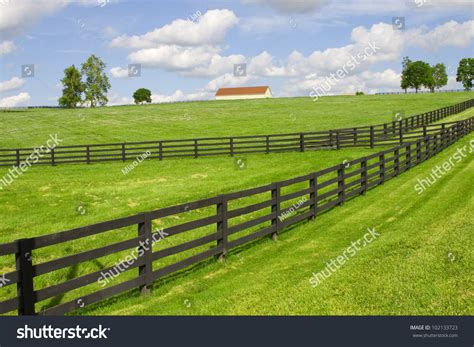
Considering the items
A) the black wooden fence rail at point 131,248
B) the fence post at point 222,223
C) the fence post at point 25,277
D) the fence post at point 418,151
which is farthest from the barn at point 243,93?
the fence post at point 25,277

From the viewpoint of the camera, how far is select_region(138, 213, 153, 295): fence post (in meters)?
7.62

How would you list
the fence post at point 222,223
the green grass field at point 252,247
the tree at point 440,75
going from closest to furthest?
the green grass field at point 252,247, the fence post at point 222,223, the tree at point 440,75

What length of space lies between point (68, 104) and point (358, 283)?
109 m

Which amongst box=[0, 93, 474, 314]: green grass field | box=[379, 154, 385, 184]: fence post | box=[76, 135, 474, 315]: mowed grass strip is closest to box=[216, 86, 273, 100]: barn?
box=[0, 93, 474, 314]: green grass field

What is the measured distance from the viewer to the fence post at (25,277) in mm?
6053

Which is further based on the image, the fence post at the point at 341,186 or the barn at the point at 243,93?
the barn at the point at 243,93

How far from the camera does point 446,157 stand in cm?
2436

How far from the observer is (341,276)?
7961mm

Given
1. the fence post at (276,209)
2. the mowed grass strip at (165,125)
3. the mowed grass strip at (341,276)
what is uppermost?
the mowed grass strip at (165,125)

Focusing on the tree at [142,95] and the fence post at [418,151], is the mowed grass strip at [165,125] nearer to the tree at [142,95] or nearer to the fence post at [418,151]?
the fence post at [418,151]

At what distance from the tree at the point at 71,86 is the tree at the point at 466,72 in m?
104

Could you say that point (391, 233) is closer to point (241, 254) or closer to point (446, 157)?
point (241, 254)

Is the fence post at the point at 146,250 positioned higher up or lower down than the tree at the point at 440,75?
lower down
